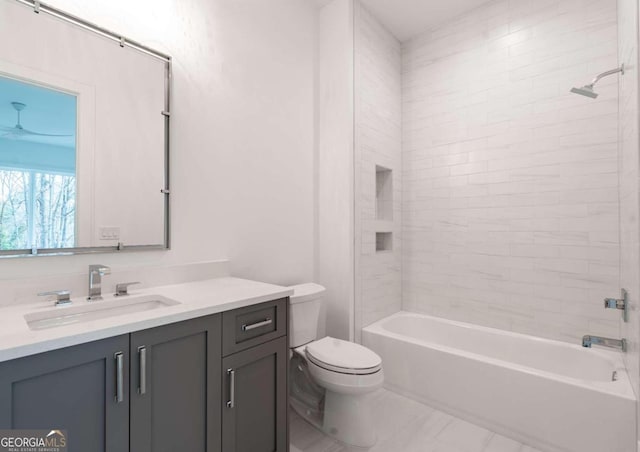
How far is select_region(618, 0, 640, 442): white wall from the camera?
1423mm

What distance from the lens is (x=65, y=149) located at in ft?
4.35

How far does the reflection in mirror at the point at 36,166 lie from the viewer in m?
1.20

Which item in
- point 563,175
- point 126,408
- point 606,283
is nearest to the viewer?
point 126,408

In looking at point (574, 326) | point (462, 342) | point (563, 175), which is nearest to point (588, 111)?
point (563, 175)

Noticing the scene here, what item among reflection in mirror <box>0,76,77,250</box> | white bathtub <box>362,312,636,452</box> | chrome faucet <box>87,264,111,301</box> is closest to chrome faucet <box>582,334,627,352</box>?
white bathtub <box>362,312,636,452</box>

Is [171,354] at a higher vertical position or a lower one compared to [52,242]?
lower

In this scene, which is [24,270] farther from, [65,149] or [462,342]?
[462,342]

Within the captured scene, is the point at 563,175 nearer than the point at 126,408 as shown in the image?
No

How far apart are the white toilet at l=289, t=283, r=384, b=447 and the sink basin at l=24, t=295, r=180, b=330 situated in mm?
752

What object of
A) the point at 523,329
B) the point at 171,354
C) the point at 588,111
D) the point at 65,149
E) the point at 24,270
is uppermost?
the point at 588,111

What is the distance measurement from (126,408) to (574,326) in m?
2.64

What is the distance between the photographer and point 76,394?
3.04 ft

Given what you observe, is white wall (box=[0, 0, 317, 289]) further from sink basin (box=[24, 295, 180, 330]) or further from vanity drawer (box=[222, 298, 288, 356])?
vanity drawer (box=[222, 298, 288, 356])

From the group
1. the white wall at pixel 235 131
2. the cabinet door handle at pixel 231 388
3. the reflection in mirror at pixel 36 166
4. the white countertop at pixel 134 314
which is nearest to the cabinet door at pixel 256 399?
the cabinet door handle at pixel 231 388
